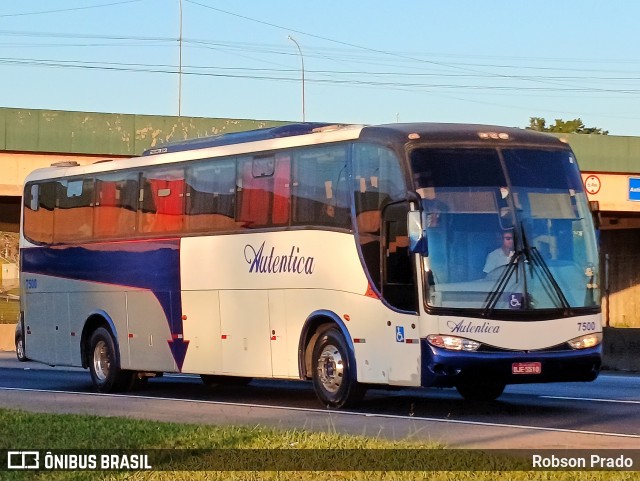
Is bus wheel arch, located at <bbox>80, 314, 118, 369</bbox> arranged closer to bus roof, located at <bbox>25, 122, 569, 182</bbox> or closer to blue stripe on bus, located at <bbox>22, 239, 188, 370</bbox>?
blue stripe on bus, located at <bbox>22, 239, 188, 370</bbox>

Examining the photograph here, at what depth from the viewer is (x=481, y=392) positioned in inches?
774

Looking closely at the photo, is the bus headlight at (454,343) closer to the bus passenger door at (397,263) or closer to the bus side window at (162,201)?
the bus passenger door at (397,263)

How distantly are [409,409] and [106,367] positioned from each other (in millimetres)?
6978

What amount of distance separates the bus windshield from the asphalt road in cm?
140

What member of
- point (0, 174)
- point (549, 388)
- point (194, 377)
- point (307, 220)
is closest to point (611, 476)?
point (307, 220)

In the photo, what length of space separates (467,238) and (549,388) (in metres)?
6.50

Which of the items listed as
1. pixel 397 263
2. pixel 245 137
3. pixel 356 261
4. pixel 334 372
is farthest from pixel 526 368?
pixel 245 137

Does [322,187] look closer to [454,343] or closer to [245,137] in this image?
[245,137]

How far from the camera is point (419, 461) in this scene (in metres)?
11.3

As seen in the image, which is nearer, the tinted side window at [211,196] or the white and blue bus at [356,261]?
the white and blue bus at [356,261]

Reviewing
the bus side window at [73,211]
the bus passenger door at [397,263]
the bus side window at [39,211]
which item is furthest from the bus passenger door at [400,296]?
the bus side window at [39,211]

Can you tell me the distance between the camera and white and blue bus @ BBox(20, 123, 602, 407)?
17.1 meters

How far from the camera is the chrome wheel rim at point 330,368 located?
18.5 m

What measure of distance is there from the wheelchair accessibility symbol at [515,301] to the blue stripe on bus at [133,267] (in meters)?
6.45
